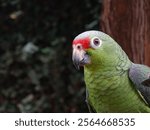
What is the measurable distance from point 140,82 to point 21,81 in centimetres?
170

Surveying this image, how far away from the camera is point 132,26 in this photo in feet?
5.72

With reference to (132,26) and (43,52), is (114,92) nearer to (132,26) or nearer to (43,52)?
(132,26)

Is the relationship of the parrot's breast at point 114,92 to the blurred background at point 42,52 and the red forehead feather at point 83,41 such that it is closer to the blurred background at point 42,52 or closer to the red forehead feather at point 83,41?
the red forehead feather at point 83,41

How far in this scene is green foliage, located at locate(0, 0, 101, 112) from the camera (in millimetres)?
2975

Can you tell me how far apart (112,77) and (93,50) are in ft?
0.39

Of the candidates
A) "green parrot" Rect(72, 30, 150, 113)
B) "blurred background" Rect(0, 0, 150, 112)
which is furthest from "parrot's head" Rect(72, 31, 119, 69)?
"blurred background" Rect(0, 0, 150, 112)

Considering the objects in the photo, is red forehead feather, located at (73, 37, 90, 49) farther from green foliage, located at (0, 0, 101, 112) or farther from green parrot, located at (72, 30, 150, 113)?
green foliage, located at (0, 0, 101, 112)

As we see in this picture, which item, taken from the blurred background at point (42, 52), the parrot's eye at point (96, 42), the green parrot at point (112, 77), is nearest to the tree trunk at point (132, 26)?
the green parrot at point (112, 77)

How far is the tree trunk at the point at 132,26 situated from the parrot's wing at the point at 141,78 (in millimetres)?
229

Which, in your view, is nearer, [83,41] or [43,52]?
[83,41]

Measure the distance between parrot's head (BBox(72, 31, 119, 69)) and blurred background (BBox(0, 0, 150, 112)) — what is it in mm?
1411

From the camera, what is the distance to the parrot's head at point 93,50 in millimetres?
1399

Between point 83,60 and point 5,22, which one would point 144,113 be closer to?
point 83,60

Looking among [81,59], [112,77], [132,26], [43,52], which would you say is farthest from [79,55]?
[43,52]
